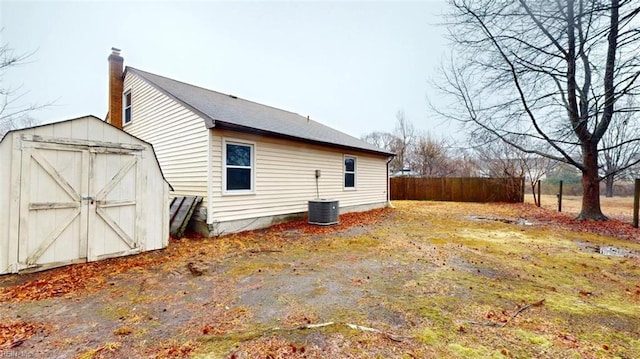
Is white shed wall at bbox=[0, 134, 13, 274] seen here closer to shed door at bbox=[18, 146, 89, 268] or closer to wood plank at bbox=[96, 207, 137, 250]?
shed door at bbox=[18, 146, 89, 268]

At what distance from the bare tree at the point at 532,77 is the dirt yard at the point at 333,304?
18.0 feet

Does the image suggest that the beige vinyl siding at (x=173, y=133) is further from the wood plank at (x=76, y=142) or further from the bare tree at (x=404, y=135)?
the bare tree at (x=404, y=135)

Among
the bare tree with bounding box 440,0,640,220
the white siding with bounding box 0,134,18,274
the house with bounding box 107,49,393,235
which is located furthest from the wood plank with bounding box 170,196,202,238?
the bare tree with bounding box 440,0,640,220

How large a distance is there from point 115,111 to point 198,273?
9.16 m

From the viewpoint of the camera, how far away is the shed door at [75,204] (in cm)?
430

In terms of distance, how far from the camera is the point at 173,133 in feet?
27.2

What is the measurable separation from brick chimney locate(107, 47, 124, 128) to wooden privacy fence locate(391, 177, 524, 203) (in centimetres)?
1634

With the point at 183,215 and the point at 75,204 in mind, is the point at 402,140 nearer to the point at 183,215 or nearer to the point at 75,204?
the point at 183,215

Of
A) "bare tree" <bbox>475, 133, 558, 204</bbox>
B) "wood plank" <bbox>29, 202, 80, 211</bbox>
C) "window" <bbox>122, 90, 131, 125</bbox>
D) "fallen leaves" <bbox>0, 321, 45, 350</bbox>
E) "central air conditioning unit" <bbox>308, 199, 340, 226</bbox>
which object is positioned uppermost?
"window" <bbox>122, 90, 131, 125</bbox>

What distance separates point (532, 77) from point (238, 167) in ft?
35.3

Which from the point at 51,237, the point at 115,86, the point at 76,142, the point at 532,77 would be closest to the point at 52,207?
the point at 51,237

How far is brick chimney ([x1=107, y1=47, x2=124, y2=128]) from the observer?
1012 centimetres

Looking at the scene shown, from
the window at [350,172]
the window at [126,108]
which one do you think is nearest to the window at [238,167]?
the window at [350,172]

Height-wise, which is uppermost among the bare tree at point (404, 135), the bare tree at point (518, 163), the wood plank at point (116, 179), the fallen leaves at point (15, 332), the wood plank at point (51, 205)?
the bare tree at point (404, 135)
